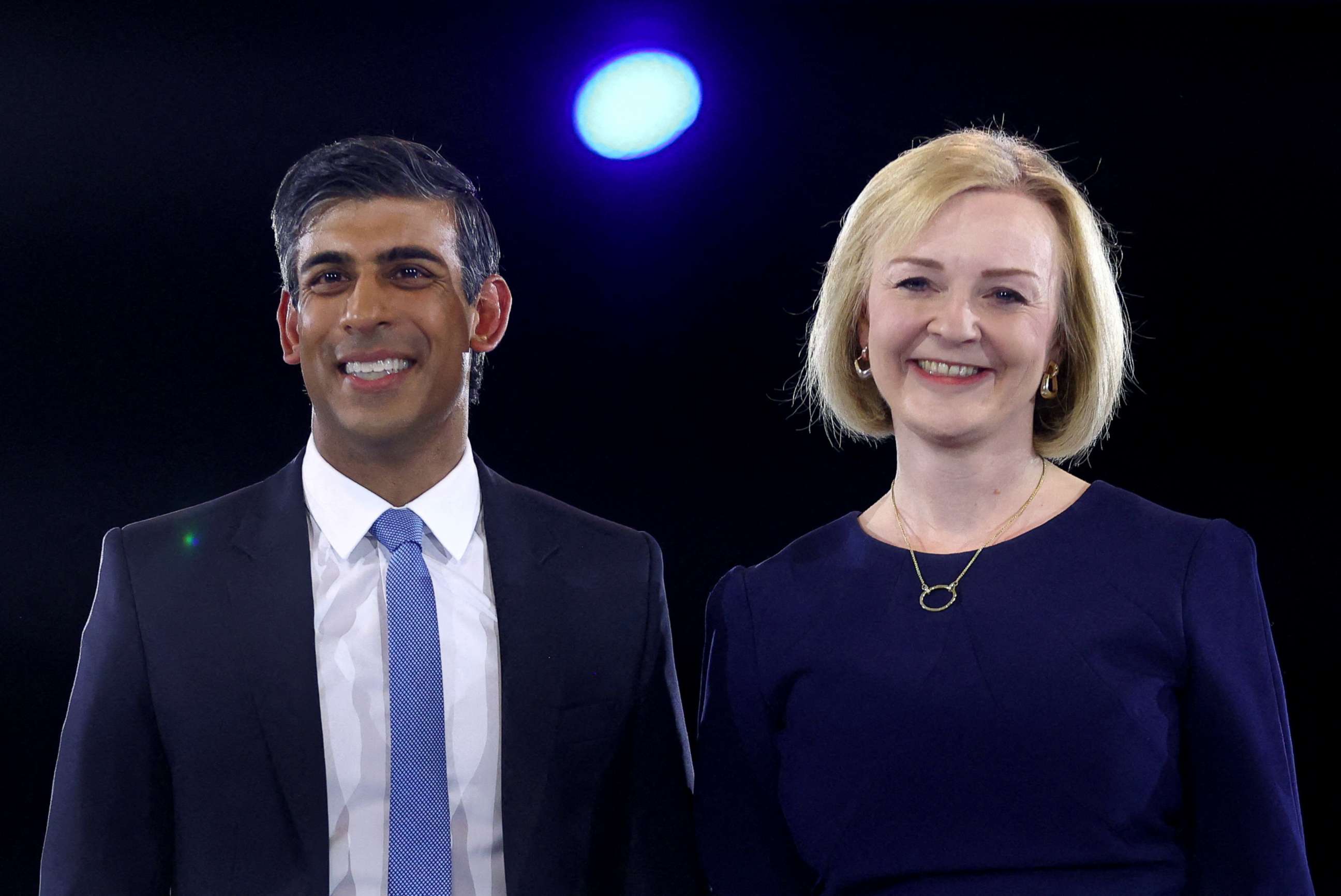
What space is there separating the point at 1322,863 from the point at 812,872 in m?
1.20

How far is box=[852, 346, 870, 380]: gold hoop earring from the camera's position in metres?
2.29

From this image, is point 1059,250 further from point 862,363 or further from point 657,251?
point 657,251

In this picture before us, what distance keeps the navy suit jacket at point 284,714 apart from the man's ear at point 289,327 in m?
0.21

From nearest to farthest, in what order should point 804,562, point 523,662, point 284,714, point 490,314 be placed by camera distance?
point 284,714
point 523,662
point 804,562
point 490,314

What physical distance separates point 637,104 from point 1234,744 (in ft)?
5.17

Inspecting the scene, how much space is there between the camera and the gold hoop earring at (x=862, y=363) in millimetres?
2293

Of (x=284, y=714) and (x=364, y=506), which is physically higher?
(x=364, y=506)

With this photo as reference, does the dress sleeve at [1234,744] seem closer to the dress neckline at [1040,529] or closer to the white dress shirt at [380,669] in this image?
the dress neckline at [1040,529]

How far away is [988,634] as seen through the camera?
205 centimetres

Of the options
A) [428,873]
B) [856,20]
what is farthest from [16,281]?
[856,20]

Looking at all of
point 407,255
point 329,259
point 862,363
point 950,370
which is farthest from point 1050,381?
point 329,259

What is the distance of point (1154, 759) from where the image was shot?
6.40 feet

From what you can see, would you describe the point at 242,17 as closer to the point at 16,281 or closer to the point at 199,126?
the point at 199,126

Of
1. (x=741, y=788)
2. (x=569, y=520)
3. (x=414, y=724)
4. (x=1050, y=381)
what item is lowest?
(x=741, y=788)
